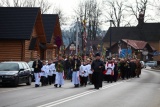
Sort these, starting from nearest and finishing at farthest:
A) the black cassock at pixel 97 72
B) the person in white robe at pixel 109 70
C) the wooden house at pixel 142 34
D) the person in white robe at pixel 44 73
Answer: the black cassock at pixel 97 72 → the person in white robe at pixel 44 73 → the person in white robe at pixel 109 70 → the wooden house at pixel 142 34

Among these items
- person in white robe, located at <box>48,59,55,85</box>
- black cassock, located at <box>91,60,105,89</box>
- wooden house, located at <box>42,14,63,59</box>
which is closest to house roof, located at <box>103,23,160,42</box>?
wooden house, located at <box>42,14,63,59</box>

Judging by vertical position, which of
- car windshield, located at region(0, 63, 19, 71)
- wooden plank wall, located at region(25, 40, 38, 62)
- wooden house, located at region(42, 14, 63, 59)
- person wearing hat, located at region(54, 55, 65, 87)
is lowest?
person wearing hat, located at region(54, 55, 65, 87)

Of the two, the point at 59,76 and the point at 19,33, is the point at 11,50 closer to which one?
the point at 19,33

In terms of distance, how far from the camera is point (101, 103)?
1611cm

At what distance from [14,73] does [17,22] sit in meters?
19.2

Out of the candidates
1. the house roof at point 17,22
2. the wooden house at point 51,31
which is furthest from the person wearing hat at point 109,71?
the wooden house at point 51,31

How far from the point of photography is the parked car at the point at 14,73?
993 inches

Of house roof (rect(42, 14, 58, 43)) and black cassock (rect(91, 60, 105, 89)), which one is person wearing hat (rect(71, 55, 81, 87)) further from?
house roof (rect(42, 14, 58, 43))

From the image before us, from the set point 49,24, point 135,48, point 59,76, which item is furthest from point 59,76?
point 135,48

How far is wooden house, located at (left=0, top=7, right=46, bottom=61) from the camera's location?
42156 millimetres

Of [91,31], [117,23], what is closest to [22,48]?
[91,31]

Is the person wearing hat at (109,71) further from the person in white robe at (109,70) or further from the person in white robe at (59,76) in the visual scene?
the person in white robe at (59,76)

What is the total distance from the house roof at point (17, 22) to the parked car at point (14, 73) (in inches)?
573

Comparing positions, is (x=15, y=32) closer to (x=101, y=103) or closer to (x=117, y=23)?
(x=101, y=103)
